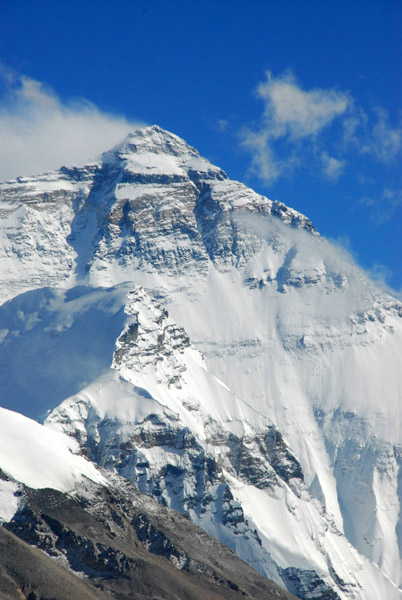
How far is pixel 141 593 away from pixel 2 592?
2895cm

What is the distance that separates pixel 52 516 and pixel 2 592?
3051cm

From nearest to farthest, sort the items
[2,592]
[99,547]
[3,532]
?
[2,592]
[3,532]
[99,547]

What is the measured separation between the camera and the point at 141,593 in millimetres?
191375

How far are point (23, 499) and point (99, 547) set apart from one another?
14.6 m

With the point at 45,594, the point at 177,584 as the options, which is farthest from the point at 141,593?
the point at 45,594

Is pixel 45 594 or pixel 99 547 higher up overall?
pixel 99 547

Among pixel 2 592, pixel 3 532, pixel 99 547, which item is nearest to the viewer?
pixel 2 592

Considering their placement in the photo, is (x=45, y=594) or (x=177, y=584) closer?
(x=45, y=594)

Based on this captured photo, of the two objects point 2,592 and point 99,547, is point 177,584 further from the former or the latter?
point 2,592

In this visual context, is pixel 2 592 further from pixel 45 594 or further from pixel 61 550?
pixel 61 550

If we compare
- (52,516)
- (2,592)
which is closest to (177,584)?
(52,516)

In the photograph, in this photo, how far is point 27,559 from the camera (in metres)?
178

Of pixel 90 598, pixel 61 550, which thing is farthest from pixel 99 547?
pixel 90 598

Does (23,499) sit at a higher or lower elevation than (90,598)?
higher
